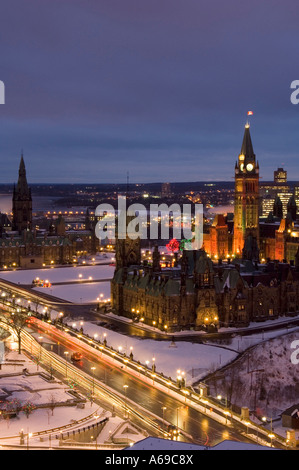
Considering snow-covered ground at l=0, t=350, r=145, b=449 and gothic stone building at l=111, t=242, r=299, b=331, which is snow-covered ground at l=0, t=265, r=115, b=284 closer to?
gothic stone building at l=111, t=242, r=299, b=331

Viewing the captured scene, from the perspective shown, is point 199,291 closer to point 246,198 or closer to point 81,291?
point 81,291

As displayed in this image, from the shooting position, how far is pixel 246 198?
549 feet

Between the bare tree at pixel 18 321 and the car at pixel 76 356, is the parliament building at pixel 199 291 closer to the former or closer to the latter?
the bare tree at pixel 18 321

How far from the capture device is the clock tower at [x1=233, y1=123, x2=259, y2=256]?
166250mm

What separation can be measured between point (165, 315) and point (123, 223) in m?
21.5

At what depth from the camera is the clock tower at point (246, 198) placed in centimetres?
16625

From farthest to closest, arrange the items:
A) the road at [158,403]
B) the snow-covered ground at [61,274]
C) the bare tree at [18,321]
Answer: the snow-covered ground at [61,274]
the bare tree at [18,321]
the road at [158,403]

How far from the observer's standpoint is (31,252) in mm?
175750


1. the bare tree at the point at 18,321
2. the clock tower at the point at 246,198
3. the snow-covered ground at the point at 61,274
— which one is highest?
the clock tower at the point at 246,198

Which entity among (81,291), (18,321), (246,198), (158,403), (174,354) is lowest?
(158,403)

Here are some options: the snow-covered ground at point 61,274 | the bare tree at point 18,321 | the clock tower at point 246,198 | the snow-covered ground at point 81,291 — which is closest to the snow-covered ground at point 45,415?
the bare tree at point 18,321

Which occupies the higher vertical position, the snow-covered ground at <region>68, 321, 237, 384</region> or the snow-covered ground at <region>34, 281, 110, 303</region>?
the snow-covered ground at <region>34, 281, 110, 303</region>

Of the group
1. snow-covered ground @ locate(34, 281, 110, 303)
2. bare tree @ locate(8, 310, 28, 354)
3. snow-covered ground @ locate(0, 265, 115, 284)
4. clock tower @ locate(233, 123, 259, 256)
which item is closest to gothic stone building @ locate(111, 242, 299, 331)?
snow-covered ground @ locate(34, 281, 110, 303)

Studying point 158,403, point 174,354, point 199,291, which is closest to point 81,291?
point 199,291
